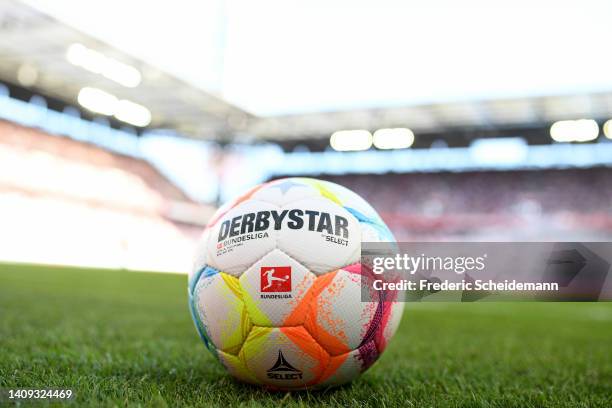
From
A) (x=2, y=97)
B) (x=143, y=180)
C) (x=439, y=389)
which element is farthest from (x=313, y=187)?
(x=143, y=180)

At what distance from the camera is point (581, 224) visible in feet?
74.0

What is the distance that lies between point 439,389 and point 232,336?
3.28ft

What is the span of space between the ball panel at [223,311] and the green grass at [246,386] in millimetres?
204

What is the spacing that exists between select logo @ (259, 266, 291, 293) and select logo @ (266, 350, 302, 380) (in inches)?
9.4

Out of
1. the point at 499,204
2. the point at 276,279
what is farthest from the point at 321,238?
the point at 499,204

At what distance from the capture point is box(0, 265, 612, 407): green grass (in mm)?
2008

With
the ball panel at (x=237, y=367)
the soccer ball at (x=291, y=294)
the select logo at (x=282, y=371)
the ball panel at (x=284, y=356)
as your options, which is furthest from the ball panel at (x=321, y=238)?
the ball panel at (x=237, y=367)

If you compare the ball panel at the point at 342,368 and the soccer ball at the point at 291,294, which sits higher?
the soccer ball at the point at 291,294

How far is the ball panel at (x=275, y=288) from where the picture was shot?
6.19 feet

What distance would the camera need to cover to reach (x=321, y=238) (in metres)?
1.95

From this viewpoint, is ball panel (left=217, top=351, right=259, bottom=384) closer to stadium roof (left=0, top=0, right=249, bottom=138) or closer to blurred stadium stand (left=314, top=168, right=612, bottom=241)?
stadium roof (left=0, top=0, right=249, bottom=138)

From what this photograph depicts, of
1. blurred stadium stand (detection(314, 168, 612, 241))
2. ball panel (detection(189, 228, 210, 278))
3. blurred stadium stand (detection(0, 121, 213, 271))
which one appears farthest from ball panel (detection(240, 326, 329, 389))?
blurred stadium stand (detection(314, 168, 612, 241))

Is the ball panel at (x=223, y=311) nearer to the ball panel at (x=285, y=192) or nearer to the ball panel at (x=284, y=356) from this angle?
the ball panel at (x=284, y=356)

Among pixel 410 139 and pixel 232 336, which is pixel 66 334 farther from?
pixel 410 139
